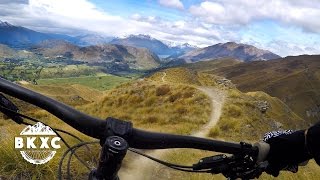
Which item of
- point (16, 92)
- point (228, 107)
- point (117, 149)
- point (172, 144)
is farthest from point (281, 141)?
point (228, 107)

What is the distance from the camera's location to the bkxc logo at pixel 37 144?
874 centimetres

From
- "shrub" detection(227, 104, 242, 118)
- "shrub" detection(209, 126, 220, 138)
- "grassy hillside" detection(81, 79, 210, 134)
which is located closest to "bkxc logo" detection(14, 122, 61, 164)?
"grassy hillside" detection(81, 79, 210, 134)

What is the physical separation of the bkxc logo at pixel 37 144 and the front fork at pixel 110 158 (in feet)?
23.1

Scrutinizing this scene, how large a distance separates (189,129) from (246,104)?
39.1ft

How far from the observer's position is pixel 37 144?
10234 mm

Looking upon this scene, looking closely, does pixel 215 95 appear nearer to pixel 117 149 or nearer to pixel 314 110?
pixel 117 149

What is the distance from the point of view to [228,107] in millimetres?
32094

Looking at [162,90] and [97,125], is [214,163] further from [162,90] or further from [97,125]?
[162,90]

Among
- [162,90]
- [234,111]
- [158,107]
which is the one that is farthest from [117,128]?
[162,90]

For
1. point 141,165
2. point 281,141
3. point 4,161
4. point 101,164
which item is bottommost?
point 141,165

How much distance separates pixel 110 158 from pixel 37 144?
915 cm

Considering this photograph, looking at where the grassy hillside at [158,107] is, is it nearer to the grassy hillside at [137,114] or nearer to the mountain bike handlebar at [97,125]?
the grassy hillside at [137,114]

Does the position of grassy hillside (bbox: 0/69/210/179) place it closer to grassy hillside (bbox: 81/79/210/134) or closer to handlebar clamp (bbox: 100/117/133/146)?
grassy hillside (bbox: 81/79/210/134)

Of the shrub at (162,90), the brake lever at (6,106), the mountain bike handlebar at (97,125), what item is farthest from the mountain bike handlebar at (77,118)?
the shrub at (162,90)
